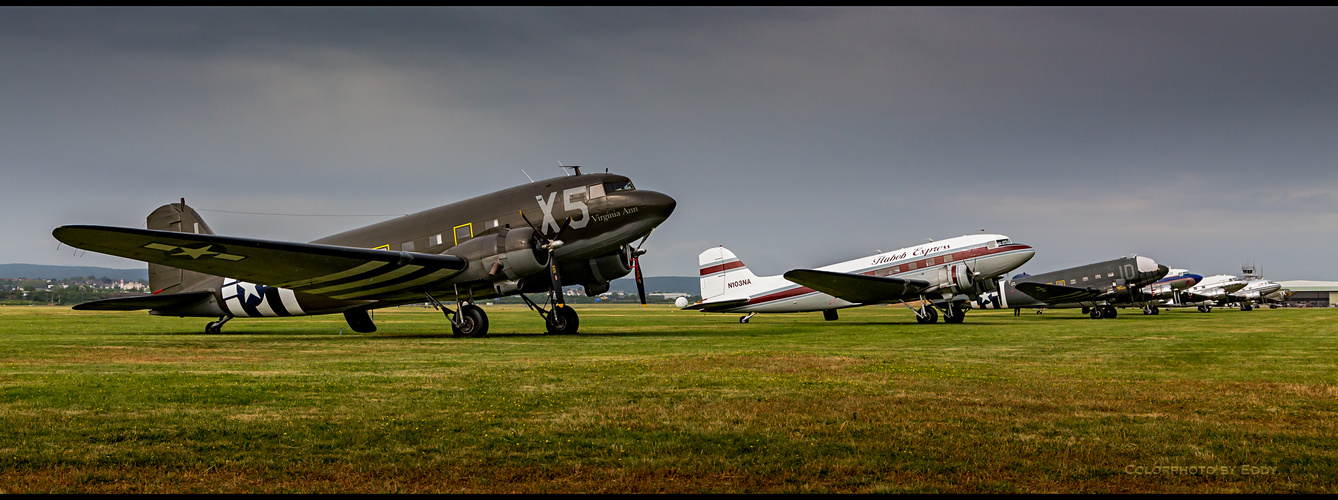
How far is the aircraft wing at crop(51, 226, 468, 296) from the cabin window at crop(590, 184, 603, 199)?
375 cm

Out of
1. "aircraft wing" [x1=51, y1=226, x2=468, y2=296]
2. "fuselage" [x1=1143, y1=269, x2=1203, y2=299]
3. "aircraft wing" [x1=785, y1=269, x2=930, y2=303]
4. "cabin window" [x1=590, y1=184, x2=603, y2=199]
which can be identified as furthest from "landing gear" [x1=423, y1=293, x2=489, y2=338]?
"fuselage" [x1=1143, y1=269, x2=1203, y2=299]

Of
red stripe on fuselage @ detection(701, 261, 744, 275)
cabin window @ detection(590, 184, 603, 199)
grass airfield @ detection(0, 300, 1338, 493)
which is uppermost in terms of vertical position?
cabin window @ detection(590, 184, 603, 199)

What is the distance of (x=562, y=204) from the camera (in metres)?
22.1

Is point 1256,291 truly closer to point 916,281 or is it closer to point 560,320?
point 916,281

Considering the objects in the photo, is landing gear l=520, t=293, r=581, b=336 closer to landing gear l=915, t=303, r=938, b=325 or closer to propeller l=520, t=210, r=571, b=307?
propeller l=520, t=210, r=571, b=307

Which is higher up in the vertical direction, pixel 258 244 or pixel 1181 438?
pixel 258 244

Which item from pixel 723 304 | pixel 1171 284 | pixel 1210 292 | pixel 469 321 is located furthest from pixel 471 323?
pixel 1210 292

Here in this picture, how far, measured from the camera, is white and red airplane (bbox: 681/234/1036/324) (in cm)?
3872

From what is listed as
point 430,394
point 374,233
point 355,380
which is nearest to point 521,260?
point 374,233

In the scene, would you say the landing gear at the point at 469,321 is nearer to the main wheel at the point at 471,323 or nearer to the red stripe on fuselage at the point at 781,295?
the main wheel at the point at 471,323

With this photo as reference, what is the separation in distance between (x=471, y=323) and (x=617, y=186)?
5298 mm

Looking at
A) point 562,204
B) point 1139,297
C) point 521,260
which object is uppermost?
point 562,204
